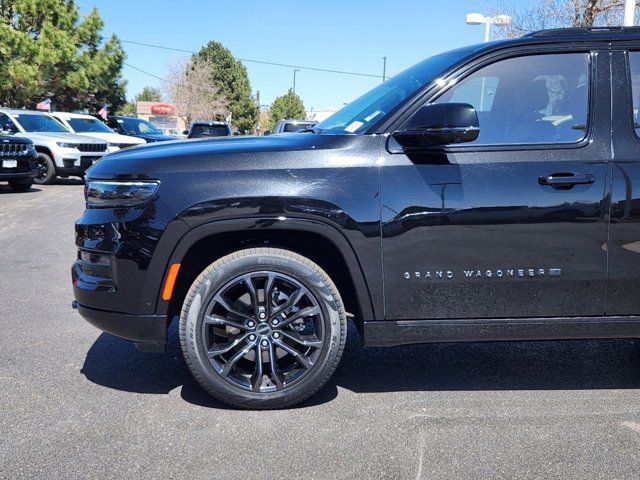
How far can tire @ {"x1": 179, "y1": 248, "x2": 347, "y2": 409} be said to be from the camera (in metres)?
3.23

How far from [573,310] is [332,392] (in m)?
1.43

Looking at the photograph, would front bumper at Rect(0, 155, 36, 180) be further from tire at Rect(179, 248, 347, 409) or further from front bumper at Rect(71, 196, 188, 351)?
tire at Rect(179, 248, 347, 409)

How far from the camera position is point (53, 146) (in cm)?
1554

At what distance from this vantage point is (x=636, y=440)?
304 cm

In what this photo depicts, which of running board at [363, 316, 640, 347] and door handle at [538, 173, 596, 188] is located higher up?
door handle at [538, 173, 596, 188]

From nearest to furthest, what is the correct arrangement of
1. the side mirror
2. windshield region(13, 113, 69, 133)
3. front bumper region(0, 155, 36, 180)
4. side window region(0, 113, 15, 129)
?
the side mirror
front bumper region(0, 155, 36, 180)
side window region(0, 113, 15, 129)
windshield region(13, 113, 69, 133)

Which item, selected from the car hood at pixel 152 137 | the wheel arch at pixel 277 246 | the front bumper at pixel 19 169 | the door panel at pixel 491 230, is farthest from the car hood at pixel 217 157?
the car hood at pixel 152 137

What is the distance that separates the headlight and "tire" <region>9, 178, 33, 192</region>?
40.5 feet

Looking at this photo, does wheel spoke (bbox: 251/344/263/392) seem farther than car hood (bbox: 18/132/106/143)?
No

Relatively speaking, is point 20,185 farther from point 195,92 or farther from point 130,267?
point 195,92

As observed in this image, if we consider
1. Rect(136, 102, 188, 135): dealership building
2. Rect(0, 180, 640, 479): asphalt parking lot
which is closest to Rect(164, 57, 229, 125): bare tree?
Rect(136, 102, 188, 135): dealership building

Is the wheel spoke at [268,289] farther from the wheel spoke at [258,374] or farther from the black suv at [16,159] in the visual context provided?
the black suv at [16,159]

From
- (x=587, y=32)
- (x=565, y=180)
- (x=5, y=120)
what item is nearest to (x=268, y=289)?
(x=565, y=180)

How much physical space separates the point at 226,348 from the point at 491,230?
1533 millimetres
